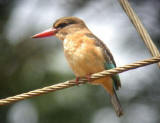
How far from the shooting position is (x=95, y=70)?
3.33 m

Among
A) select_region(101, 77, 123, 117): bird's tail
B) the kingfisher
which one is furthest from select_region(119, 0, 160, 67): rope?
select_region(101, 77, 123, 117): bird's tail

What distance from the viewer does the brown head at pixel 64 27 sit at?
3.74 m

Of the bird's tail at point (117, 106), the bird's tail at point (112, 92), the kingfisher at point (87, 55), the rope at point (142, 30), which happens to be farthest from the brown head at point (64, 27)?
the rope at point (142, 30)

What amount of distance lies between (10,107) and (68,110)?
0.98 meters

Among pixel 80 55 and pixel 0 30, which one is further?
pixel 0 30

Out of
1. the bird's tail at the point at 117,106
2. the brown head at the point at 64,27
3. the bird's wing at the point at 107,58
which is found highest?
the brown head at the point at 64,27

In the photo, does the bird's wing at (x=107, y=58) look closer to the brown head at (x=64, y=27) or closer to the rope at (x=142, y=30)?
the brown head at (x=64, y=27)

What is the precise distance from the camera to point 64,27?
3.78m

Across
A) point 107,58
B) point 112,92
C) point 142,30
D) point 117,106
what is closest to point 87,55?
point 107,58

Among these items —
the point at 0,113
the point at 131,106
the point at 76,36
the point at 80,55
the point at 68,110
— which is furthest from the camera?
the point at 131,106

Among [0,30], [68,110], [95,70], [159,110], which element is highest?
[0,30]

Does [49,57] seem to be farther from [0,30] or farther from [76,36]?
[76,36]

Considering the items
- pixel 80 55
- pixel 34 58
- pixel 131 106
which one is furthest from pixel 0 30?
pixel 80 55

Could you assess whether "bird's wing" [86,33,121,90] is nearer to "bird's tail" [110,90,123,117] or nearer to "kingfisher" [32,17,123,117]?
"kingfisher" [32,17,123,117]
